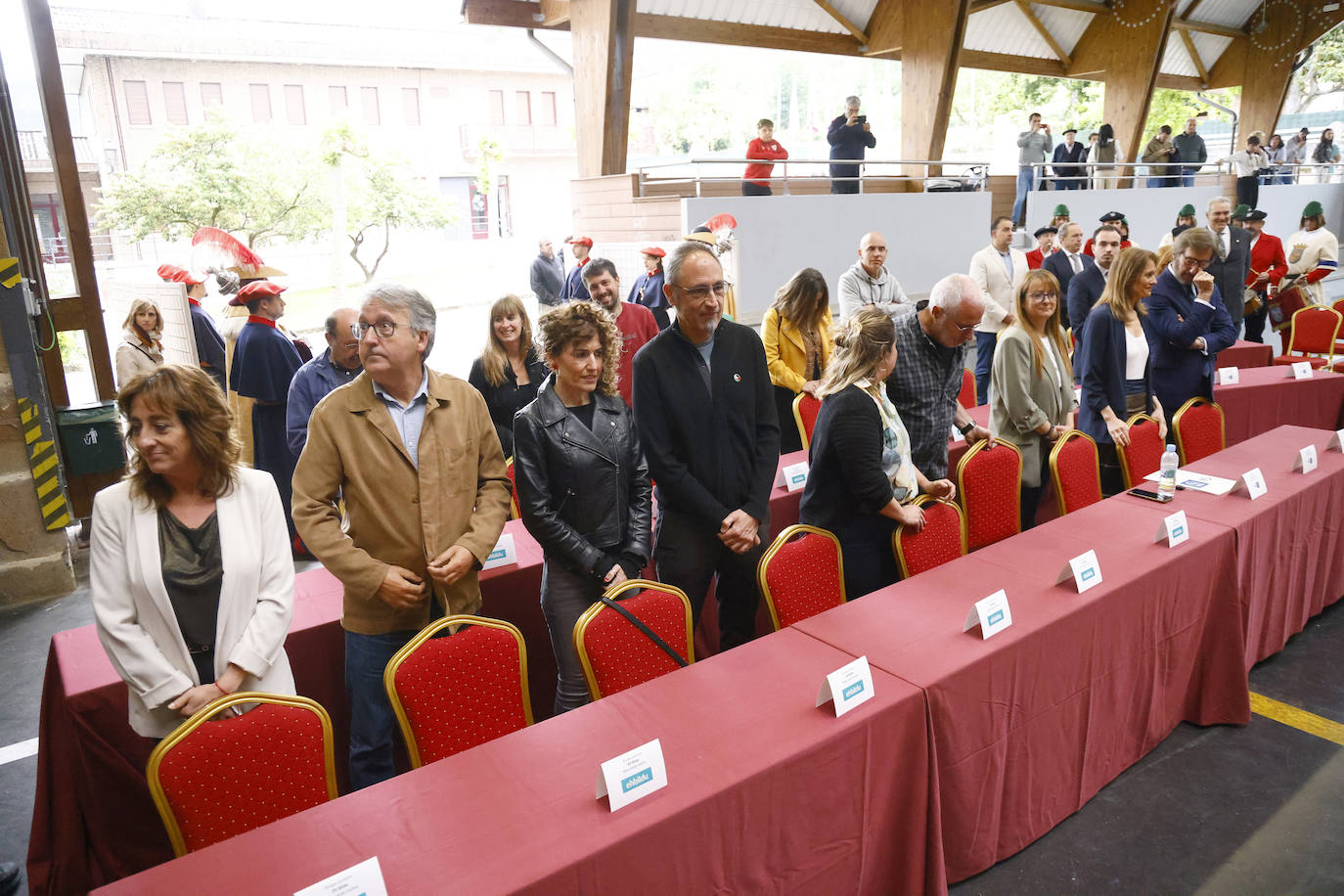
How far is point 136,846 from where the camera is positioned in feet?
7.28

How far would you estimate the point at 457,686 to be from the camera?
6.63 feet

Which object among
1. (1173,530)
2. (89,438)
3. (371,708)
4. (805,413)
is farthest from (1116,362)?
(89,438)

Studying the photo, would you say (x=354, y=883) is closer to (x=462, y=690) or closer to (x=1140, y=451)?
(x=462, y=690)

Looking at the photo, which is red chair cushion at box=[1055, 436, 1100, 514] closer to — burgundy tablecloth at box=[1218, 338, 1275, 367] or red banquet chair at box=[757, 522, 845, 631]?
red banquet chair at box=[757, 522, 845, 631]

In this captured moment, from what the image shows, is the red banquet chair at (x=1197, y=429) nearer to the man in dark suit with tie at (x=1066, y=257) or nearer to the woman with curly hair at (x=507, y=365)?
the man in dark suit with tie at (x=1066, y=257)

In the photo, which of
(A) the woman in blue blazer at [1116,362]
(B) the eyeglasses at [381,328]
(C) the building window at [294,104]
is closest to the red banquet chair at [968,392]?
(A) the woman in blue blazer at [1116,362]

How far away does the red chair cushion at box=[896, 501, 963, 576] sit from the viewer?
2760 mm

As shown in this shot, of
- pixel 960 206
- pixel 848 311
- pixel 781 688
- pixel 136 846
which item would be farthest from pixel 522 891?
pixel 960 206

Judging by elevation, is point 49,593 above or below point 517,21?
below

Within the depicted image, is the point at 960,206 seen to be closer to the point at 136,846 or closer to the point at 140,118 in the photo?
the point at 136,846

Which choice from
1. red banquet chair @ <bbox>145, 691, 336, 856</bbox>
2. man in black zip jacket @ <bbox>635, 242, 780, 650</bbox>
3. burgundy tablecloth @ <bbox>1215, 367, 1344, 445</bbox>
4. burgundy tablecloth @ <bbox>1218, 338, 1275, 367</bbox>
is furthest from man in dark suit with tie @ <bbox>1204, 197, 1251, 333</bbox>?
red banquet chair @ <bbox>145, 691, 336, 856</bbox>

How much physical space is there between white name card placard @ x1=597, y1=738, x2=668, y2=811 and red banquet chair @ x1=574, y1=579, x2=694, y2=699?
0.57m

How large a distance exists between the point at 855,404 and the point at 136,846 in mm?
2455

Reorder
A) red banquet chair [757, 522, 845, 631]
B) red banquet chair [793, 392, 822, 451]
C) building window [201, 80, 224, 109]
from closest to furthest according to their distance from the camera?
1. red banquet chair [757, 522, 845, 631]
2. red banquet chair [793, 392, 822, 451]
3. building window [201, 80, 224, 109]
